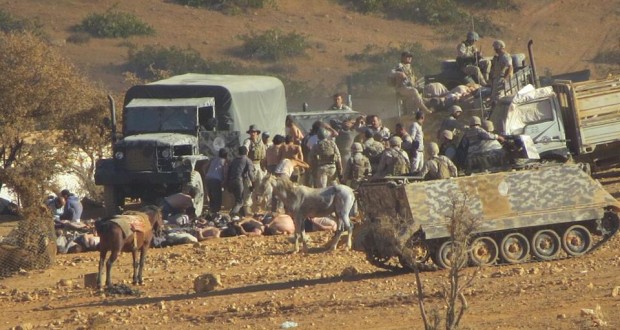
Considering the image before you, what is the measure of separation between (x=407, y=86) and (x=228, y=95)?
11.6 feet

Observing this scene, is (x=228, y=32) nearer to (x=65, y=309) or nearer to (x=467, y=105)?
(x=467, y=105)

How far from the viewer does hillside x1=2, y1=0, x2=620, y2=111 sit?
185 feet

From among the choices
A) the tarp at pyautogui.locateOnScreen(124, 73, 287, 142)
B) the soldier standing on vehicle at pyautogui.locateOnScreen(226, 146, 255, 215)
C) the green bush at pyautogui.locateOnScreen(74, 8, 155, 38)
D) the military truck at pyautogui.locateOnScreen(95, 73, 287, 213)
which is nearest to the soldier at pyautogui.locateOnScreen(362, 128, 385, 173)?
the soldier standing on vehicle at pyautogui.locateOnScreen(226, 146, 255, 215)

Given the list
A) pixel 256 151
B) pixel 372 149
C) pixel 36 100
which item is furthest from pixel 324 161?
pixel 36 100

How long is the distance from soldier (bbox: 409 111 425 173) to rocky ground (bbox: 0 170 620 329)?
116 inches

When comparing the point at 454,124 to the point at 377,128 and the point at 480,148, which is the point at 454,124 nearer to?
the point at 377,128

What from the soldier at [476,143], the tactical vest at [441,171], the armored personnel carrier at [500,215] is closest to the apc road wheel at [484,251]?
the armored personnel carrier at [500,215]

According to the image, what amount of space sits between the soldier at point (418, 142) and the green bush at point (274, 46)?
3068 centimetres

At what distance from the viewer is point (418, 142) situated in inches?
1016

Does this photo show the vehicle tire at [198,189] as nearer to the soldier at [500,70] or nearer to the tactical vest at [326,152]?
the tactical vest at [326,152]

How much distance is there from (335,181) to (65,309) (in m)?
8.45

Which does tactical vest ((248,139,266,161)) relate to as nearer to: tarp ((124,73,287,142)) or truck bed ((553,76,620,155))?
tarp ((124,73,287,142))

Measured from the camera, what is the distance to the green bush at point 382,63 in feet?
175

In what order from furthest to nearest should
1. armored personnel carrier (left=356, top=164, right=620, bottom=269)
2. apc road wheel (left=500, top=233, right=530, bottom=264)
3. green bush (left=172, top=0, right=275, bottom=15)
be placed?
1. green bush (left=172, top=0, right=275, bottom=15)
2. apc road wheel (left=500, top=233, right=530, bottom=264)
3. armored personnel carrier (left=356, top=164, right=620, bottom=269)
